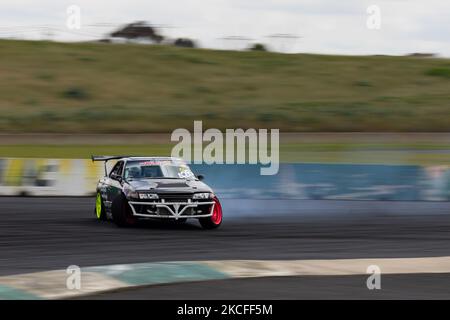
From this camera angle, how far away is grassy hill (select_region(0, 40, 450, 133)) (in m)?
47.8

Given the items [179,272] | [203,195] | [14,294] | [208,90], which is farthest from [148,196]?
[208,90]

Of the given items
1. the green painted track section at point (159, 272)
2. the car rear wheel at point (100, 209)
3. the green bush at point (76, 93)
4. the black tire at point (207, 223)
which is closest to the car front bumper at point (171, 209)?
the black tire at point (207, 223)

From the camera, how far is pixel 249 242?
50.4 feet

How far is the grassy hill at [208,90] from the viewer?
1881 inches

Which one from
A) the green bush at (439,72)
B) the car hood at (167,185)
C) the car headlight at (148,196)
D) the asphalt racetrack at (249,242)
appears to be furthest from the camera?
the green bush at (439,72)

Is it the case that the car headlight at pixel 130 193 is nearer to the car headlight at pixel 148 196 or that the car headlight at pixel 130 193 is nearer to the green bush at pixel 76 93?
the car headlight at pixel 148 196

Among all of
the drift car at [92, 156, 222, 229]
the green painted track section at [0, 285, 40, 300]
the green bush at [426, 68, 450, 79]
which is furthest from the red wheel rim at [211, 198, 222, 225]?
the green bush at [426, 68, 450, 79]

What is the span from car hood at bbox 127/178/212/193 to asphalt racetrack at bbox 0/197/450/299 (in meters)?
0.68

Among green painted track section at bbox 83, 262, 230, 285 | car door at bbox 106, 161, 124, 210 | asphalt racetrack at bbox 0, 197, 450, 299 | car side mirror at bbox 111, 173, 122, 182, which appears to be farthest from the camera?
car side mirror at bbox 111, 173, 122, 182

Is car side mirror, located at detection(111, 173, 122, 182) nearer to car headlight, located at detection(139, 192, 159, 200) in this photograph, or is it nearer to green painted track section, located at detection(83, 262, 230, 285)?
car headlight, located at detection(139, 192, 159, 200)

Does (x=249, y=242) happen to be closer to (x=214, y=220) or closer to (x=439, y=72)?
(x=214, y=220)

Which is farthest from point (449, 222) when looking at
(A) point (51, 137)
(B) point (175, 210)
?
(A) point (51, 137)
